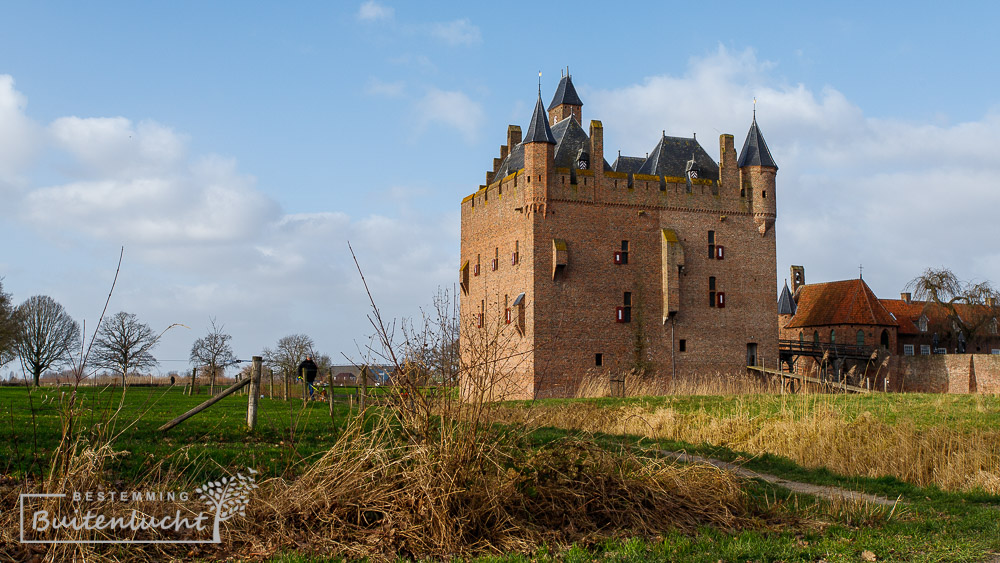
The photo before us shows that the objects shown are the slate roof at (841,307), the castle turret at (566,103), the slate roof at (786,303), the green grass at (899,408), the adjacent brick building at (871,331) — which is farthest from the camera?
the slate roof at (786,303)

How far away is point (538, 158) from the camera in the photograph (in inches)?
1304

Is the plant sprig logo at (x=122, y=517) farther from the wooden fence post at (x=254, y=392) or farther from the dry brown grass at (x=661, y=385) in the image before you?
the dry brown grass at (x=661, y=385)

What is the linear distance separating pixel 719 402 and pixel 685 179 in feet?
56.2

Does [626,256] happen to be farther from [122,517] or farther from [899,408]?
[122,517]

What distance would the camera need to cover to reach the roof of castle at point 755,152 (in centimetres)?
3641

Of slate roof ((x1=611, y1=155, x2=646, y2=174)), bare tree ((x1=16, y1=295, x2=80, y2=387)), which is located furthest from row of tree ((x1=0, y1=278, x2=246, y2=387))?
slate roof ((x1=611, y1=155, x2=646, y2=174))

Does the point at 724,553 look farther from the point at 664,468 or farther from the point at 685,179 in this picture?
the point at 685,179

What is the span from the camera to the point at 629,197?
3475 centimetres

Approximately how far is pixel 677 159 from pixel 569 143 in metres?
5.14

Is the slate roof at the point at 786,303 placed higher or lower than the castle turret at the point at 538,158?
lower

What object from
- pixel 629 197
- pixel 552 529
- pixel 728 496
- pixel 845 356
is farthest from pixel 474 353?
pixel 845 356

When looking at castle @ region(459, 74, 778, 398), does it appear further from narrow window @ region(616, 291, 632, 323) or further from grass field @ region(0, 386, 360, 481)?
grass field @ region(0, 386, 360, 481)

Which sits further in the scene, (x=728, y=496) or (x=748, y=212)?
(x=748, y=212)

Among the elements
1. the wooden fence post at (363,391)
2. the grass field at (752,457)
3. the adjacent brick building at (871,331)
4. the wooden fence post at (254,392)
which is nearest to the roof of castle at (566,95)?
the adjacent brick building at (871,331)
